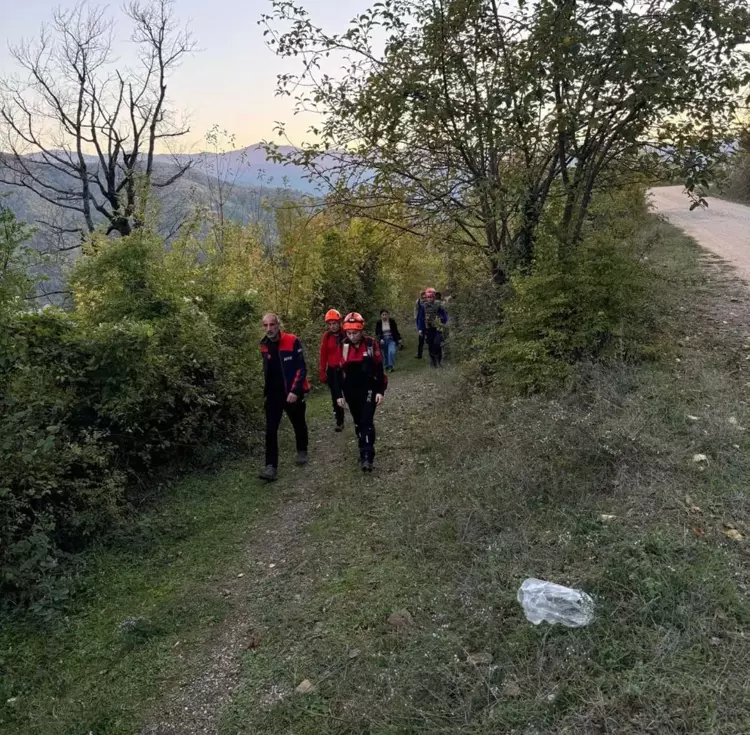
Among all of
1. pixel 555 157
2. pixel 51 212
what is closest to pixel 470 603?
pixel 555 157

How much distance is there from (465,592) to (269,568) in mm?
1945

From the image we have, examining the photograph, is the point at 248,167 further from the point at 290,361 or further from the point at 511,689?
the point at 511,689

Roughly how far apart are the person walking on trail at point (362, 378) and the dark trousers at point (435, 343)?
6152mm

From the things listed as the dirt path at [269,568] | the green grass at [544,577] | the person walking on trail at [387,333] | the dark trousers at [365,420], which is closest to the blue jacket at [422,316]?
the person walking on trail at [387,333]

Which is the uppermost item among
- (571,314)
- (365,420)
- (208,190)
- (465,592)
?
(208,190)

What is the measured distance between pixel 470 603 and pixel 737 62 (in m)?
6.06

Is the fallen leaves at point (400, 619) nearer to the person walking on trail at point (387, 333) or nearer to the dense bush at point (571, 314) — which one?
the dense bush at point (571, 314)

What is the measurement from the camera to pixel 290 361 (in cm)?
646

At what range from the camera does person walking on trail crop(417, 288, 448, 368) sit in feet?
39.7

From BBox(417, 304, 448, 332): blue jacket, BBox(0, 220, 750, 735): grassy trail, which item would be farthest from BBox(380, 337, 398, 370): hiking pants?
BBox(0, 220, 750, 735): grassy trail

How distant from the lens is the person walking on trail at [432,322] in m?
12.1

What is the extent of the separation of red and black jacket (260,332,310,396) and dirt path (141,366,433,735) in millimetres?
1150

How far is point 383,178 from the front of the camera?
7012 millimetres

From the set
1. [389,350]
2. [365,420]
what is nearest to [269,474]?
[365,420]
